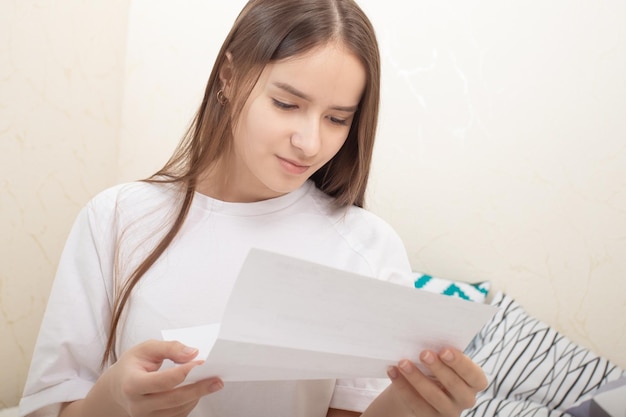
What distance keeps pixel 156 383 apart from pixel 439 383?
1.24 ft

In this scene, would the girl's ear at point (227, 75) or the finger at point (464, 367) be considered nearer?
the finger at point (464, 367)

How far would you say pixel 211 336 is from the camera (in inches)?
33.7

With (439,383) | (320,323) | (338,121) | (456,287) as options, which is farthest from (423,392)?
(456,287)

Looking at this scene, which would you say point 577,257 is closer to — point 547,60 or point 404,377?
point 547,60

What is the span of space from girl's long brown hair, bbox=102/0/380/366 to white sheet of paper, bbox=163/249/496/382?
44 centimetres

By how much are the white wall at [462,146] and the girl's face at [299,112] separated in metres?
1.24

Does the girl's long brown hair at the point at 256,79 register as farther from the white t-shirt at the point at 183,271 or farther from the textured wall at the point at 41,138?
the textured wall at the point at 41,138

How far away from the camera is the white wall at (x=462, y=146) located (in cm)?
201

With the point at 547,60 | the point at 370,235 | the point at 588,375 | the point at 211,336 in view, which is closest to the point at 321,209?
the point at 370,235

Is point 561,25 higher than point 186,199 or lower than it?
higher

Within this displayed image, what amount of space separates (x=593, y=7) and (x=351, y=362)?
1.70m

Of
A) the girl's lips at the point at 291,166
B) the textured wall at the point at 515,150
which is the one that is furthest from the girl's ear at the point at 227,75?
the textured wall at the point at 515,150

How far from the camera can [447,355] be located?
0.79 m

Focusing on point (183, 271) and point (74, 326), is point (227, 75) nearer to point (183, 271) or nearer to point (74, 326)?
point (183, 271)
